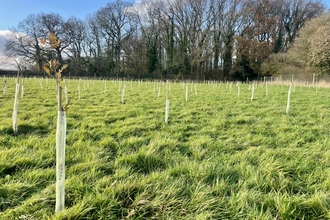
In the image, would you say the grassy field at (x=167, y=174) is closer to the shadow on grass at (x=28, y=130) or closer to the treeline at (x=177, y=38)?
the shadow on grass at (x=28, y=130)

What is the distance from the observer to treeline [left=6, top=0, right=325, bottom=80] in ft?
108

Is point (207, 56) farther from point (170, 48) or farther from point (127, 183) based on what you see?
point (127, 183)

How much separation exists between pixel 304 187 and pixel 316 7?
139 feet

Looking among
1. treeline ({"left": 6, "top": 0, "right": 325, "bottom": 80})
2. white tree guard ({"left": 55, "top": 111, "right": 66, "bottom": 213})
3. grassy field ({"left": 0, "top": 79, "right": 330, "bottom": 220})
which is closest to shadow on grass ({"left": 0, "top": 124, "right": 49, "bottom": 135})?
grassy field ({"left": 0, "top": 79, "right": 330, "bottom": 220})

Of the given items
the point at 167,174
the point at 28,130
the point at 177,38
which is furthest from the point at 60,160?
the point at 177,38

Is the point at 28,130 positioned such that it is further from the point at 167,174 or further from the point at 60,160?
the point at 167,174

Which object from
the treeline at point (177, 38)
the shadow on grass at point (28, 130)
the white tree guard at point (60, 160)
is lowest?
the shadow on grass at point (28, 130)

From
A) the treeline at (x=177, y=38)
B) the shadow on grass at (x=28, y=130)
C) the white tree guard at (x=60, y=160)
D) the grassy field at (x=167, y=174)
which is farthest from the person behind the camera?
the treeline at (x=177, y=38)

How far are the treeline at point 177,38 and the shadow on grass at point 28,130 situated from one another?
28.1m

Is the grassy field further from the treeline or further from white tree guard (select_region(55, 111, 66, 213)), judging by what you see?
the treeline

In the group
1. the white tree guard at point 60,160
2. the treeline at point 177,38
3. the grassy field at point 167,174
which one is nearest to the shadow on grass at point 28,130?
the grassy field at point 167,174

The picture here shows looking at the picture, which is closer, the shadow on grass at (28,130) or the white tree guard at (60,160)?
the white tree guard at (60,160)

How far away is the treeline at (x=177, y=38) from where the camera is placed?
108 ft

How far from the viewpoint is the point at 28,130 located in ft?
11.2
